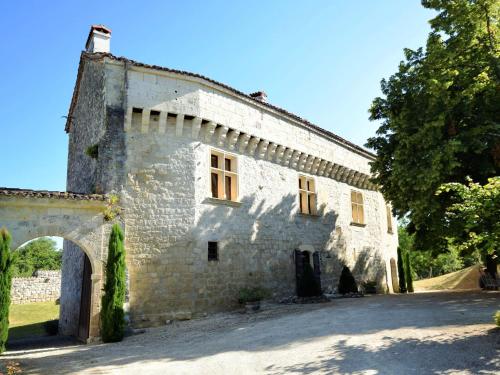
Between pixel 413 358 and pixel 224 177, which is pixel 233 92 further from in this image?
pixel 413 358

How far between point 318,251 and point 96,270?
9.24 metres

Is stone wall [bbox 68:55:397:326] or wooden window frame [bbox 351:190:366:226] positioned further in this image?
wooden window frame [bbox 351:190:366:226]

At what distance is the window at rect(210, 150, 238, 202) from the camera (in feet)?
41.7

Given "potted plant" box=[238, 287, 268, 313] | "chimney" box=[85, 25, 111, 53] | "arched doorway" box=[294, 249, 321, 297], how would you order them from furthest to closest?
"arched doorway" box=[294, 249, 321, 297] → "chimney" box=[85, 25, 111, 53] → "potted plant" box=[238, 287, 268, 313]

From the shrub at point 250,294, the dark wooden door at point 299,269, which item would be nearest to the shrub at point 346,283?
the dark wooden door at point 299,269

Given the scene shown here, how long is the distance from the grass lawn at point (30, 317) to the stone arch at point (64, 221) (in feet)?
23.2

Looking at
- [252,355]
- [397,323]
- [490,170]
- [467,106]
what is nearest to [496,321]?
[397,323]

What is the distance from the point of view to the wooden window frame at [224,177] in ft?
41.5

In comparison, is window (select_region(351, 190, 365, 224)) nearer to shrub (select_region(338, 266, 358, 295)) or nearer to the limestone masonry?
the limestone masonry

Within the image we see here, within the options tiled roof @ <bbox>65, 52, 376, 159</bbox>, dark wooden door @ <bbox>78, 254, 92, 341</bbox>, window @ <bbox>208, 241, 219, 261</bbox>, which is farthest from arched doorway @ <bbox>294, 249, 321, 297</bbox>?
dark wooden door @ <bbox>78, 254, 92, 341</bbox>

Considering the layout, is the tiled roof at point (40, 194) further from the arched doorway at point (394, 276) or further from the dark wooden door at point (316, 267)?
the arched doorway at point (394, 276)

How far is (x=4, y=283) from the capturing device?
8.20 metres


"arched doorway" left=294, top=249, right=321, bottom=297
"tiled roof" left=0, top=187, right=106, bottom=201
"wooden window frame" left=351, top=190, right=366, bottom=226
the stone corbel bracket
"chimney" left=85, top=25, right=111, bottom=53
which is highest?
"chimney" left=85, top=25, right=111, bottom=53

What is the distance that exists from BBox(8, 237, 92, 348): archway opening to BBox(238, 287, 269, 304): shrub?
14.5 feet
